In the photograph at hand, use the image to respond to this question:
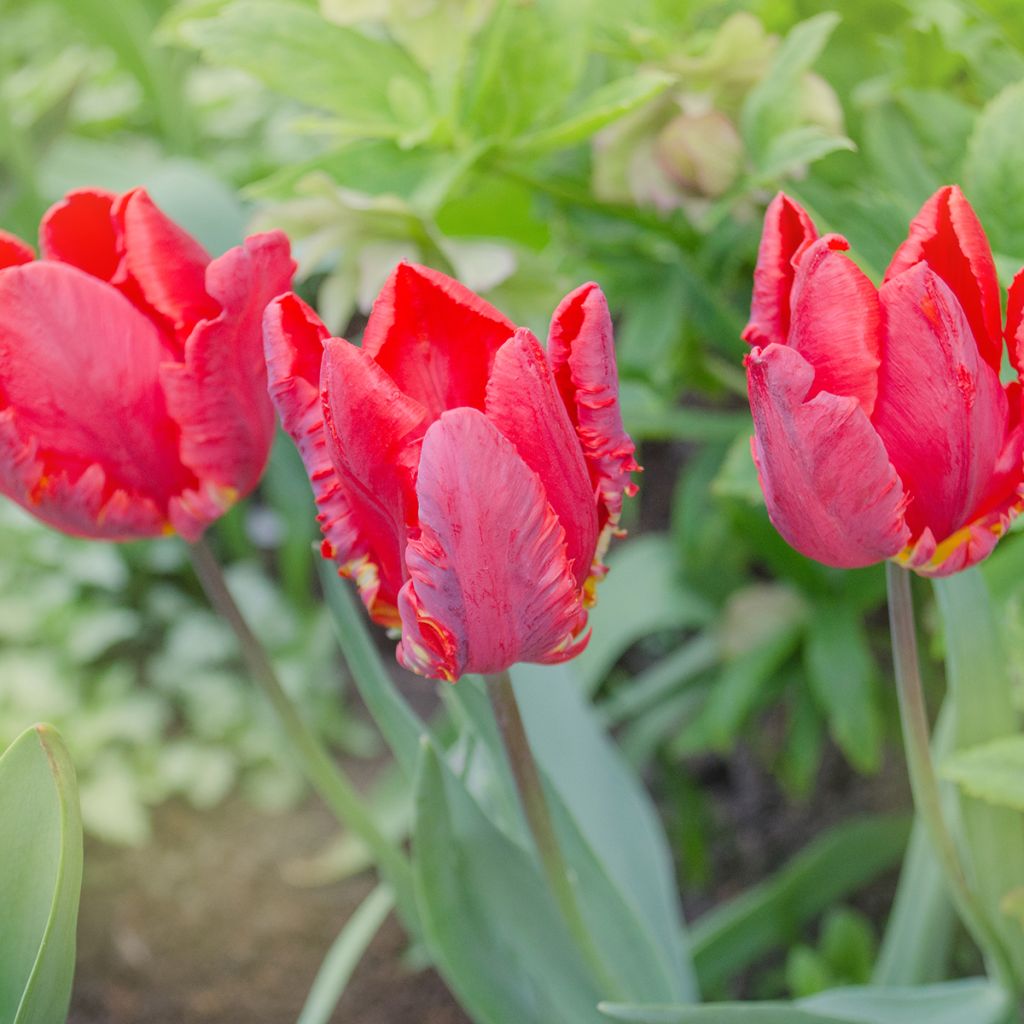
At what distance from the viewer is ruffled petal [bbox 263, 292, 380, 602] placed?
40cm

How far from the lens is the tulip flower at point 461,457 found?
370mm

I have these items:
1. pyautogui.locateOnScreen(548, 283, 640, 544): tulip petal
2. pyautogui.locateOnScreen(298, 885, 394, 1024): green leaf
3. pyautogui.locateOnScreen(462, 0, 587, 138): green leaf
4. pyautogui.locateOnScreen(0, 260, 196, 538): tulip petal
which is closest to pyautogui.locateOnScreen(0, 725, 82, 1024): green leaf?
pyautogui.locateOnScreen(0, 260, 196, 538): tulip petal

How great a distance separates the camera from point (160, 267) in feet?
1.52

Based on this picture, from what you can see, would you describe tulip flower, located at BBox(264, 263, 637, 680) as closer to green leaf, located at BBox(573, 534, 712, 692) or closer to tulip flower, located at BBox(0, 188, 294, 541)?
tulip flower, located at BBox(0, 188, 294, 541)

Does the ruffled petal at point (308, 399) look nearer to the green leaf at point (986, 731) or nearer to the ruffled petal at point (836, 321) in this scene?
the ruffled petal at point (836, 321)

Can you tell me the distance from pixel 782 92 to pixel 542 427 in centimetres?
33

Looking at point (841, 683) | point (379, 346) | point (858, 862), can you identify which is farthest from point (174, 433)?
point (858, 862)

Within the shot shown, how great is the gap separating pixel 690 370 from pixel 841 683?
269 mm

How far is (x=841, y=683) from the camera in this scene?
3.05ft

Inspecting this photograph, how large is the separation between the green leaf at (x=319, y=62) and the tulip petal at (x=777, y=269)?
28 centimetres

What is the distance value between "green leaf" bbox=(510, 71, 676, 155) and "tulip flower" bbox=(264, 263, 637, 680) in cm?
24

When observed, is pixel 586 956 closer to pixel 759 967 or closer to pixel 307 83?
pixel 307 83

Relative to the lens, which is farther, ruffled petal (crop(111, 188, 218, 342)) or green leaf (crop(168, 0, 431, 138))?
green leaf (crop(168, 0, 431, 138))

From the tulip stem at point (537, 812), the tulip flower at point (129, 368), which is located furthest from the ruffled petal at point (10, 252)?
the tulip stem at point (537, 812)
